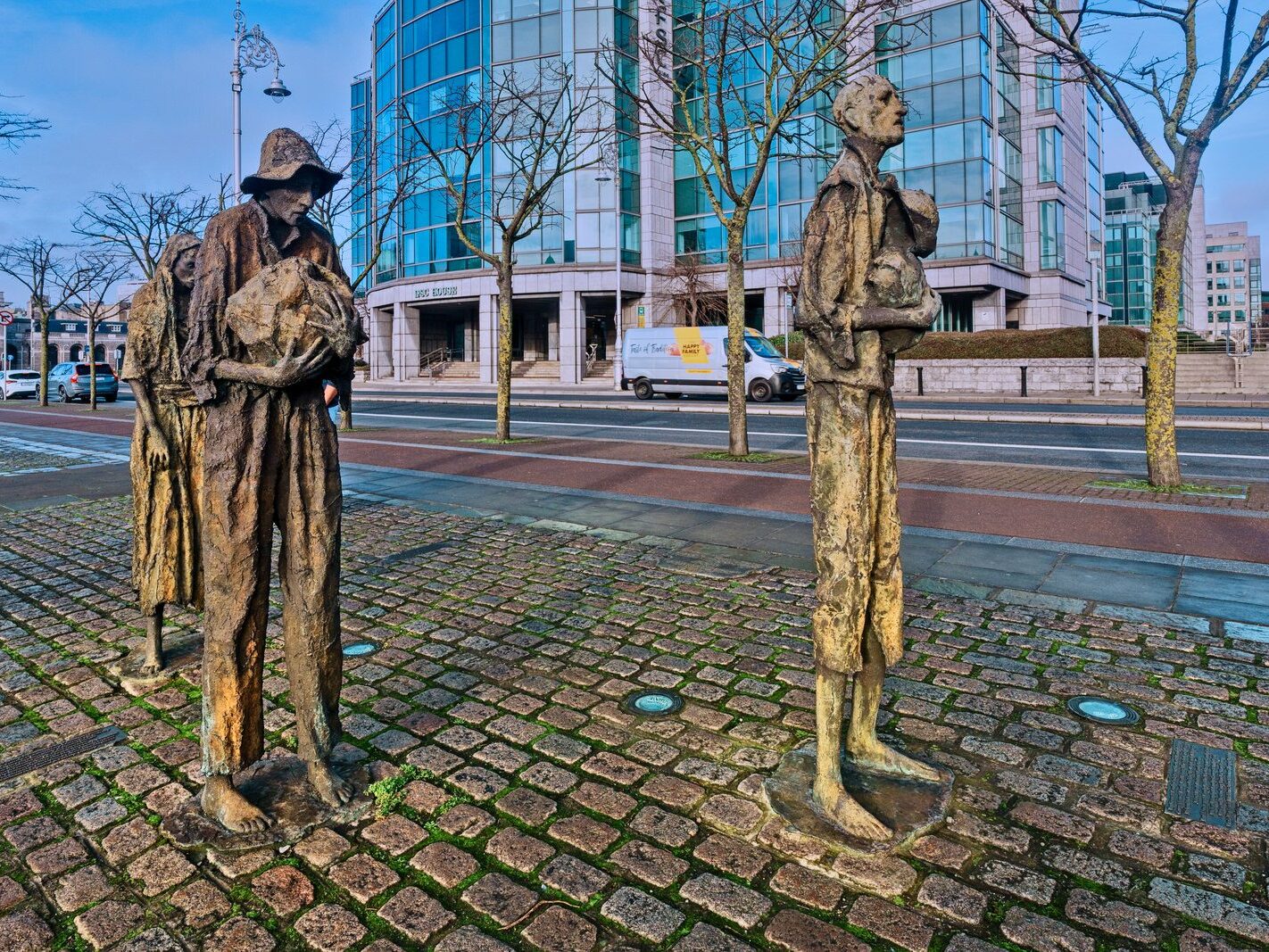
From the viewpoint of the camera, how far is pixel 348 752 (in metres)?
3.84

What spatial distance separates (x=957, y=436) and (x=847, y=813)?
15917mm

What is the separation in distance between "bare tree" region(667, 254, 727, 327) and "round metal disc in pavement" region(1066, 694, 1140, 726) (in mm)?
40528

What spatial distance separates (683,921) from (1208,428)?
791 inches

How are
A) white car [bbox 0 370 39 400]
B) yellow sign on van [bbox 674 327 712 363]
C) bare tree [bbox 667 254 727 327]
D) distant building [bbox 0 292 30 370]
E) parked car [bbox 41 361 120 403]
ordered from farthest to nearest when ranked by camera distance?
1. distant building [bbox 0 292 30 370]
2. bare tree [bbox 667 254 727 327]
3. white car [bbox 0 370 39 400]
4. parked car [bbox 41 361 120 403]
5. yellow sign on van [bbox 674 327 712 363]

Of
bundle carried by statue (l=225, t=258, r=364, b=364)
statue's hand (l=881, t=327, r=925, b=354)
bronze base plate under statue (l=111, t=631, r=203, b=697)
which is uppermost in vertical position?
bundle carried by statue (l=225, t=258, r=364, b=364)

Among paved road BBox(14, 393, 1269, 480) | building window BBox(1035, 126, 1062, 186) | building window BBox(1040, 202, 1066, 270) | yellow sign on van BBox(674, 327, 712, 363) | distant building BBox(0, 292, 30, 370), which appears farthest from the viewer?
distant building BBox(0, 292, 30, 370)

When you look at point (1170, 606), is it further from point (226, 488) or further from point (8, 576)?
point (8, 576)

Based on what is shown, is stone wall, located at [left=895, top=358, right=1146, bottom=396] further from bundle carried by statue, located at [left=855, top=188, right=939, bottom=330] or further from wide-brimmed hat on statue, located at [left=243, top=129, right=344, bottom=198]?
wide-brimmed hat on statue, located at [left=243, top=129, right=344, bottom=198]

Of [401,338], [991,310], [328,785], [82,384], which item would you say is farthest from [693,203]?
[328,785]

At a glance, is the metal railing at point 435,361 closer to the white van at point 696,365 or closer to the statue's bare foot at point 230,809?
the white van at point 696,365

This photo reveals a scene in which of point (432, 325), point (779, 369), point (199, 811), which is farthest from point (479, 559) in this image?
point (432, 325)

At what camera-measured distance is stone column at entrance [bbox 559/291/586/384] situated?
47.0m

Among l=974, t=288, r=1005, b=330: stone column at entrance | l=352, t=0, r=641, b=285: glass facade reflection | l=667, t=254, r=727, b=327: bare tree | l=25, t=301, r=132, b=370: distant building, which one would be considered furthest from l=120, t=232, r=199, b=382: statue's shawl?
l=25, t=301, r=132, b=370: distant building

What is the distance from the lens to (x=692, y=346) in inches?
→ 1223
